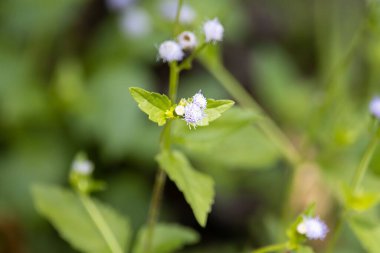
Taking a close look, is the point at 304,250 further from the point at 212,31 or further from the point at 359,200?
the point at 212,31

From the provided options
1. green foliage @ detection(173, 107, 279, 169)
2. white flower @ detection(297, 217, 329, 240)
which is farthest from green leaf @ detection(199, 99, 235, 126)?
white flower @ detection(297, 217, 329, 240)

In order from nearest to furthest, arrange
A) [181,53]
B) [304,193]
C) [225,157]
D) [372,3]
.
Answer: [181,53], [372,3], [225,157], [304,193]

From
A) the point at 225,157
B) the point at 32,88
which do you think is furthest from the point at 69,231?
the point at 32,88

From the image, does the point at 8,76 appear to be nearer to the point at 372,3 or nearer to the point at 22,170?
the point at 22,170

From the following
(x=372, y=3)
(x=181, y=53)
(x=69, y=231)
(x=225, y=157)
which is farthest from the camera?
(x=225, y=157)

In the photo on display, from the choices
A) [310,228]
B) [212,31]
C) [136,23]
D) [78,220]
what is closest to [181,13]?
[212,31]

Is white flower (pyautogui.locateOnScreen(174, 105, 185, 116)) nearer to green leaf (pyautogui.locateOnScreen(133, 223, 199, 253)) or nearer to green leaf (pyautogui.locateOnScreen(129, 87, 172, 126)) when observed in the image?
green leaf (pyautogui.locateOnScreen(129, 87, 172, 126))
